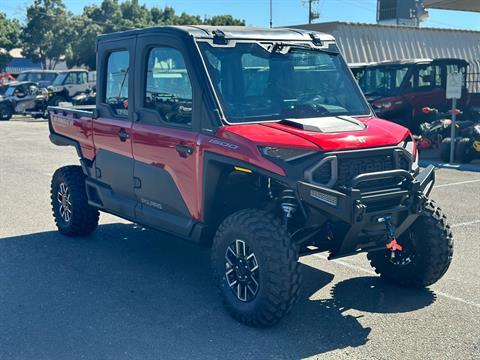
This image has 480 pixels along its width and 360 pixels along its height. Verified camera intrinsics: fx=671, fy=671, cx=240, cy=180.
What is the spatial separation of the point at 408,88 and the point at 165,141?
12.2m

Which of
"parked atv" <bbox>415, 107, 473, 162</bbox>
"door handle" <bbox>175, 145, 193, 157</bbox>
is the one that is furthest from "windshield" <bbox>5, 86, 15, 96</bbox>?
"door handle" <bbox>175, 145, 193, 157</bbox>

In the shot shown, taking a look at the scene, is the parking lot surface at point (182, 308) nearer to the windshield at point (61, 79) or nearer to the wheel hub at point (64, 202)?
the wheel hub at point (64, 202)

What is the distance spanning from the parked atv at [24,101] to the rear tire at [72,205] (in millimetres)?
20449

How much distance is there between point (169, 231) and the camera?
557cm

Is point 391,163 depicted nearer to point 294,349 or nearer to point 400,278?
point 400,278

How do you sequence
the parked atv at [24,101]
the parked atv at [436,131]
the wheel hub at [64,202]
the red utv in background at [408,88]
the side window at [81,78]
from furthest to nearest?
the side window at [81,78] < the parked atv at [24,101] < the red utv in background at [408,88] < the parked atv at [436,131] < the wheel hub at [64,202]

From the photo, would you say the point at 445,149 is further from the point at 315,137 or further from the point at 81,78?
the point at 81,78

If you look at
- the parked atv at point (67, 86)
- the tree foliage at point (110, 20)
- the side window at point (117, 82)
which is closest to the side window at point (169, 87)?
the side window at point (117, 82)

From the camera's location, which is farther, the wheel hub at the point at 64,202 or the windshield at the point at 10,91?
the windshield at the point at 10,91

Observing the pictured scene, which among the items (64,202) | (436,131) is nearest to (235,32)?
(64,202)

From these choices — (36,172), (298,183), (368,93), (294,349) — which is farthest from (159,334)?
(368,93)

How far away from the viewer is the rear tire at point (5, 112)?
2720 cm

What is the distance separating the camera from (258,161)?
4578mm

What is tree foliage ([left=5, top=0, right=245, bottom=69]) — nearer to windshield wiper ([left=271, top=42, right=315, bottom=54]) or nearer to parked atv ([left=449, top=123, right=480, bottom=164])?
parked atv ([left=449, top=123, right=480, bottom=164])
